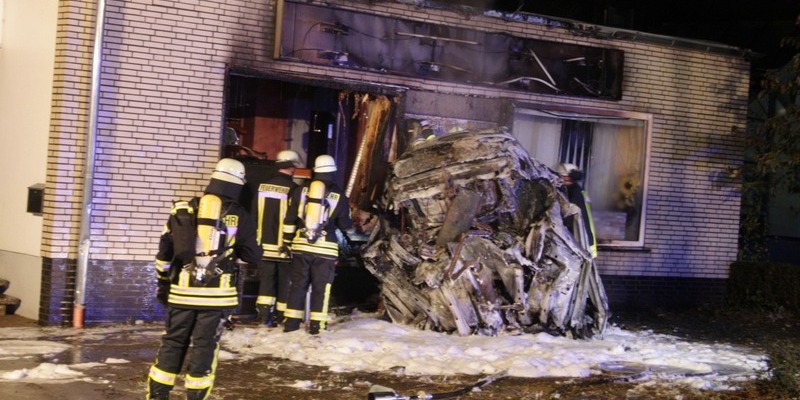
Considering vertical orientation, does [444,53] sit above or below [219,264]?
above

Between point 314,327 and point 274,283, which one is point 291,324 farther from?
point 274,283

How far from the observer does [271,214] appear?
11.8 m

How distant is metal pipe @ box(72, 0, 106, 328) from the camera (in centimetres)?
1132

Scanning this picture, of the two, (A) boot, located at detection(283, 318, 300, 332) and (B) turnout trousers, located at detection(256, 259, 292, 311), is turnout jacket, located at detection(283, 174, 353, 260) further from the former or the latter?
(A) boot, located at detection(283, 318, 300, 332)

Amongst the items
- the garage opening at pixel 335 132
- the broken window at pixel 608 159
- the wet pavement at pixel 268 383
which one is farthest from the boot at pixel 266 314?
the broken window at pixel 608 159

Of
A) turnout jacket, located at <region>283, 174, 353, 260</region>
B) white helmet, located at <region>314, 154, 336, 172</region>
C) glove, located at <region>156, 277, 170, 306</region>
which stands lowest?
glove, located at <region>156, 277, 170, 306</region>

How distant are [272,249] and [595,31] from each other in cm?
622

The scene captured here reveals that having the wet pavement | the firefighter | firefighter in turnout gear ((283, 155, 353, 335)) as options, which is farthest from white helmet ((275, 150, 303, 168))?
the firefighter

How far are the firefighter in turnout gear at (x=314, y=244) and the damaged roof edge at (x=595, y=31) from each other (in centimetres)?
338

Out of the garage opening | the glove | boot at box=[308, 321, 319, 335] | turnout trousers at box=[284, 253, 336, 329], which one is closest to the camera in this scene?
the glove

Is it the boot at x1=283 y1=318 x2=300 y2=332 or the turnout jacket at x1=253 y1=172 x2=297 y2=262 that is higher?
the turnout jacket at x1=253 y1=172 x2=297 y2=262

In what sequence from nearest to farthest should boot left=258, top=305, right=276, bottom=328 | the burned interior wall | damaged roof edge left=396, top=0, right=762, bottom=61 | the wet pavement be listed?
the wet pavement
boot left=258, top=305, right=276, bottom=328
the burned interior wall
damaged roof edge left=396, top=0, right=762, bottom=61

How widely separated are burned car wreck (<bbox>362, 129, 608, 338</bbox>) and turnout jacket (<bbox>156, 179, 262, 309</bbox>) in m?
4.10

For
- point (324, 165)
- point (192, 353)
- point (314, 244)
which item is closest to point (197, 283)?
point (192, 353)
